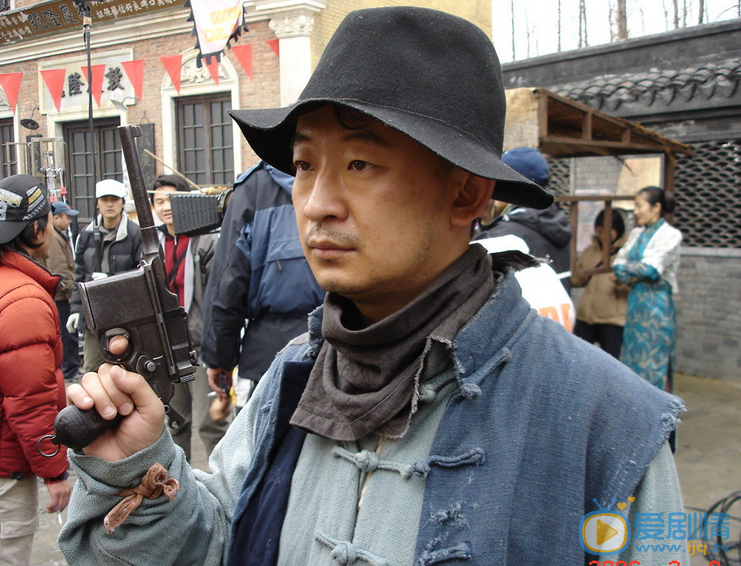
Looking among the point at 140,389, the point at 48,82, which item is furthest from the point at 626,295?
the point at 48,82

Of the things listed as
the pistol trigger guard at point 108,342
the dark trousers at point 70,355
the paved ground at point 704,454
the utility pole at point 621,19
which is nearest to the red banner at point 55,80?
the dark trousers at point 70,355

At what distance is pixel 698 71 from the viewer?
284 inches

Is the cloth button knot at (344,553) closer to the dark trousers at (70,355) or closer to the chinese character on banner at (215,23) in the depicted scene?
the dark trousers at (70,355)

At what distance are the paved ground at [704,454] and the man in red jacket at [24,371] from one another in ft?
4.22

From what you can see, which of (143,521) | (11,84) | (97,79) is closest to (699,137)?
(143,521)

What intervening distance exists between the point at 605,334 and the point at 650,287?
2.21ft

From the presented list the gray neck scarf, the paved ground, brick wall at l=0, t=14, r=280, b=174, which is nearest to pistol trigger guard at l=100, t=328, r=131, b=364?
the gray neck scarf

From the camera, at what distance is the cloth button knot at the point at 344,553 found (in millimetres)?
1161

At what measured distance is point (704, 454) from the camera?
18.0 ft

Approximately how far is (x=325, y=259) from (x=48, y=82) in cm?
1493

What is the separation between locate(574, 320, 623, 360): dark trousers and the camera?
5906mm

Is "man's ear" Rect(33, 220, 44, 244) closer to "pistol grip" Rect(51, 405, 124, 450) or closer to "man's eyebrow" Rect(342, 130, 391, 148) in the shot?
"pistol grip" Rect(51, 405, 124, 450)

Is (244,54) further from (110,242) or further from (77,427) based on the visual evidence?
(77,427)

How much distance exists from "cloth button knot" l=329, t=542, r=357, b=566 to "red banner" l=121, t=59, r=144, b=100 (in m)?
13.2
